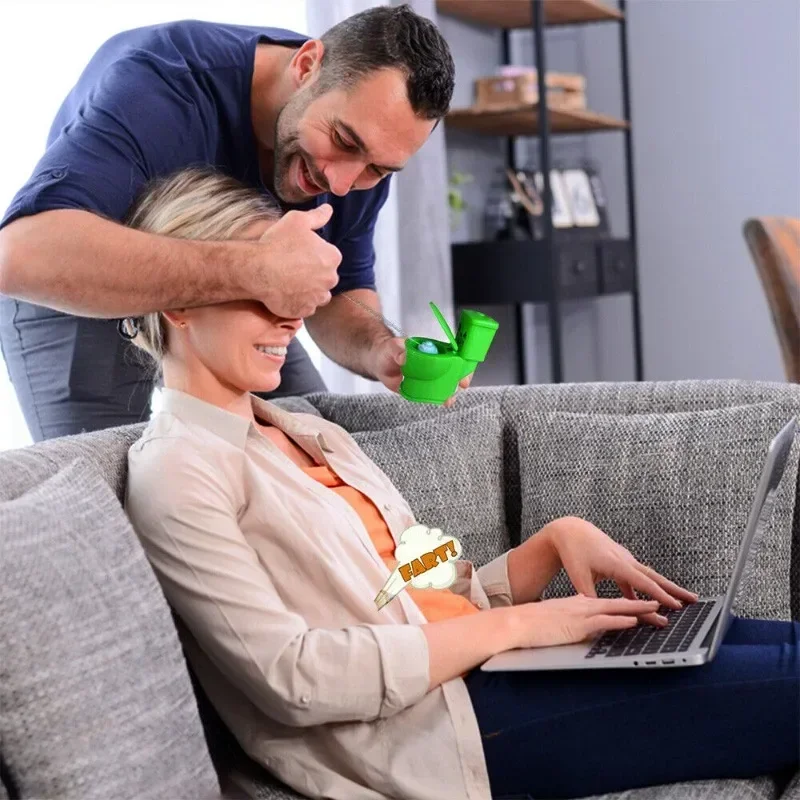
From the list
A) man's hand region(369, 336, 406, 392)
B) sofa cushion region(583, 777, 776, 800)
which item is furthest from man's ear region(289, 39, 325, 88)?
sofa cushion region(583, 777, 776, 800)

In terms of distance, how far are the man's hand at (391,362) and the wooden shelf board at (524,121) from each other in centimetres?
224

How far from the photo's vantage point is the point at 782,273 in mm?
2932

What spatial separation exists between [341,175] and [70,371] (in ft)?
1.68

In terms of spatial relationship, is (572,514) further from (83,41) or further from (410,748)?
(83,41)

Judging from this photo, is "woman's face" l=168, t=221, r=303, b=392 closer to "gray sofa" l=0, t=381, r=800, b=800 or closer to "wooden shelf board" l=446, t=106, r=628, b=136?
"gray sofa" l=0, t=381, r=800, b=800

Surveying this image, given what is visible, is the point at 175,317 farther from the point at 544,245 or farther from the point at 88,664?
the point at 544,245

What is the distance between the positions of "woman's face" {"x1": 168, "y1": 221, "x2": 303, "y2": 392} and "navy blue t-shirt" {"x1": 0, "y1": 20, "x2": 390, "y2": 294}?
8.8 inches

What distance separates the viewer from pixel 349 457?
68.1 inches

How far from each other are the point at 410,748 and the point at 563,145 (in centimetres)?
389

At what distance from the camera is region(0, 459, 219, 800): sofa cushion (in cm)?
117

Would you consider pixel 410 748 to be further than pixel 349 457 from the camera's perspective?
No

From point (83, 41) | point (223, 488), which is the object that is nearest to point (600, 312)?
point (83, 41)

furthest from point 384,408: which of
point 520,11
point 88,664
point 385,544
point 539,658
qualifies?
point 520,11

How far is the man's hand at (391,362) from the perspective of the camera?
6.22 feet
